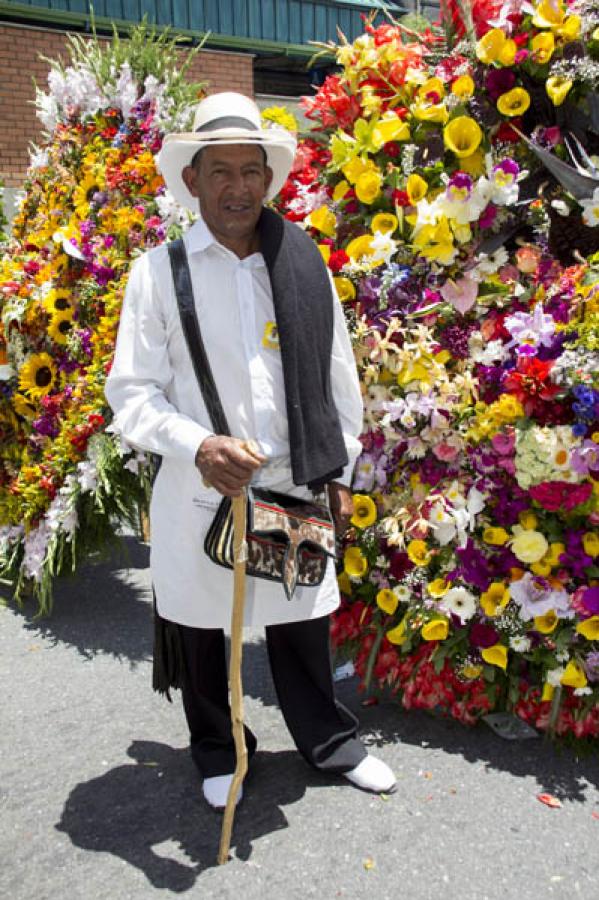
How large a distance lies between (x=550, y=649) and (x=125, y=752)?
1512mm

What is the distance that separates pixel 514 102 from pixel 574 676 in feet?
6.22

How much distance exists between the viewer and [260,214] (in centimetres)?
252

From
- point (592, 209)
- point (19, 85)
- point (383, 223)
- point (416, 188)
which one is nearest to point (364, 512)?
point (383, 223)

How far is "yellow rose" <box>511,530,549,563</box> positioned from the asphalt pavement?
70 cm

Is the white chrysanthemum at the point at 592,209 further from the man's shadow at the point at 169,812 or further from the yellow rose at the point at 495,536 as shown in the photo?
the man's shadow at the point at 169,812

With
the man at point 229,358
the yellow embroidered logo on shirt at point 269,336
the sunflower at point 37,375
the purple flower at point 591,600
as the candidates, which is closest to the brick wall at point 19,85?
the sunflower at point 37,375

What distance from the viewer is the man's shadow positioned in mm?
2453

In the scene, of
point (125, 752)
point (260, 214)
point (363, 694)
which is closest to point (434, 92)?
point (260, 214)

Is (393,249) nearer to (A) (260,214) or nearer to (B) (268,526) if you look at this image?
(A) (260,214)

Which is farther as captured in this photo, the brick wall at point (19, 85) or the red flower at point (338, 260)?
the brick wall at point (19, 85)

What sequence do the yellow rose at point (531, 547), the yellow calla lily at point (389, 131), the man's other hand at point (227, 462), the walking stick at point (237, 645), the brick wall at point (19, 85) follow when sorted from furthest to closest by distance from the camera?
the brick wall at point (19, 85) < the yellow calla lily at point (389, 131) < the yellow rose at point (531, 547) < the walking stick at point (237, 645) < the man's other hand at point (227, 462)

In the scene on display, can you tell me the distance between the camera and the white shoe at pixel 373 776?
8.89ft

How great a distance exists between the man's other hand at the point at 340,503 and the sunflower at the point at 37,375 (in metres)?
1.98

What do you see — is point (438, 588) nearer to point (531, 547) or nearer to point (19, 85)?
point (531, 547)
